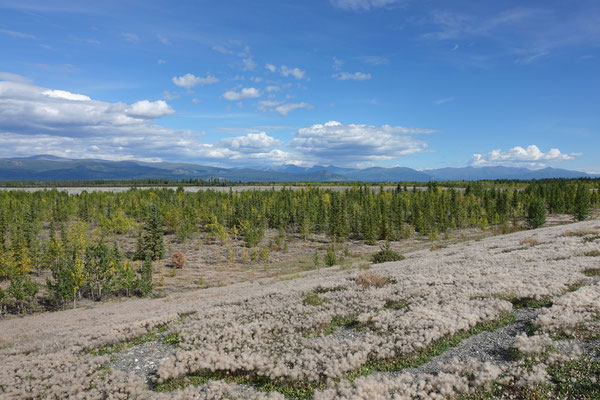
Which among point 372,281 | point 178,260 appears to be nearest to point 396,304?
point 372,281

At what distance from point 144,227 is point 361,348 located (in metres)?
66.8

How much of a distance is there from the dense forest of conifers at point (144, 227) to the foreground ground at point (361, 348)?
2823 cm

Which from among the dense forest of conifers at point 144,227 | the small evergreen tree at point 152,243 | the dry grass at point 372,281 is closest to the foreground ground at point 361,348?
the dry grass at point 372,281

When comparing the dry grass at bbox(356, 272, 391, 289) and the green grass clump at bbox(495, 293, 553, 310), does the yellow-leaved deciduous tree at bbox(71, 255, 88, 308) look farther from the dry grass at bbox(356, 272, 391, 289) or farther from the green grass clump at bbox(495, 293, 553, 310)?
the green grass clump at bbox(495, 293, 553, 310)

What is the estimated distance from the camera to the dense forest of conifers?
41969 mm

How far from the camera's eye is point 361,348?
11.7 meters

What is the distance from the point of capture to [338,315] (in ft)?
51.6

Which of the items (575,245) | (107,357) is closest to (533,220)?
(575,245)

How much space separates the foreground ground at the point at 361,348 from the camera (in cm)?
926

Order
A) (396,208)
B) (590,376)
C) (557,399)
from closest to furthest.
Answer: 1. (557,399)
2. (590,376)
3. (396,208)

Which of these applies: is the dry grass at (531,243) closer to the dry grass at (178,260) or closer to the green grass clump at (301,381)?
the green grass clump at (301,381)

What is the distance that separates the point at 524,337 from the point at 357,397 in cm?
633

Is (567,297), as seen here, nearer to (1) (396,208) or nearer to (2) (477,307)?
(2) (477,307)

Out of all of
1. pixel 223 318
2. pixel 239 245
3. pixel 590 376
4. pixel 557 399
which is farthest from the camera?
pixel 239 245
